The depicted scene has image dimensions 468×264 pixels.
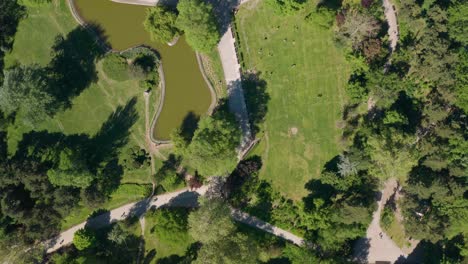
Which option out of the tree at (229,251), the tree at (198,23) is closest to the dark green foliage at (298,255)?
the tree at (229,251)

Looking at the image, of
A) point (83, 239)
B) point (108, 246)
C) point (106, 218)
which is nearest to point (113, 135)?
point (106, 218)

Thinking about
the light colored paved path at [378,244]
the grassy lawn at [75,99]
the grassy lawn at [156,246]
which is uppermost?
the grassy lawn at [75,99]

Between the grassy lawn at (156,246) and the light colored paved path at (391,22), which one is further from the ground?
the light colored paved path at (391,22)

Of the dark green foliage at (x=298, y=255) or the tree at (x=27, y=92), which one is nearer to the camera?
the tree at (x=27, y=92)

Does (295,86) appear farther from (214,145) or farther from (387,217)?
(387,217)

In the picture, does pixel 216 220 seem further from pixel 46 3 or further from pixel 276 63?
pixel 46 3

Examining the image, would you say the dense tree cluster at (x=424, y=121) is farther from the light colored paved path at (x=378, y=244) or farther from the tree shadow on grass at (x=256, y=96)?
the tree shadow on grass at (x=256, y=96)
